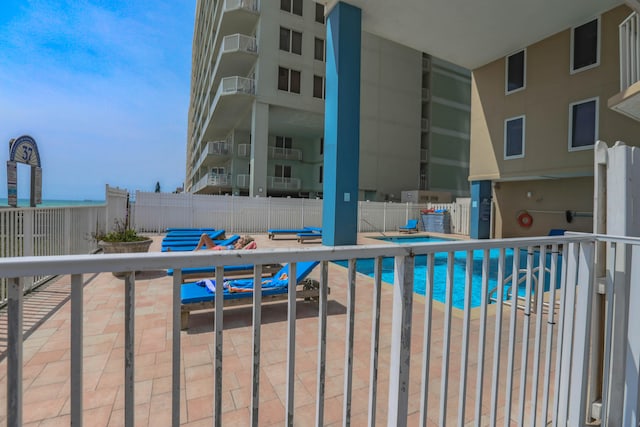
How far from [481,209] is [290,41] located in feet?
51.5

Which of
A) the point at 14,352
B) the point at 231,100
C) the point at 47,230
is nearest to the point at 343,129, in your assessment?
the point at 47,230

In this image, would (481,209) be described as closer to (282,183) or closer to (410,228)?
(410,228)

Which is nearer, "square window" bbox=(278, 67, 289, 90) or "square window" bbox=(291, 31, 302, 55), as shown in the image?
"square window" bbox=(278, 67, 289, 90)

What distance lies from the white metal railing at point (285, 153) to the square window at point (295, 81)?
6.77 metres

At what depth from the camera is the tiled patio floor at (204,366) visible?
229 cm

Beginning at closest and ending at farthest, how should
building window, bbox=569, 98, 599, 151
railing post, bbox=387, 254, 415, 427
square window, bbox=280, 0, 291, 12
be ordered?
railing post, bbox=387, 254, 415, 427 → building window, bbox=569, 98, 599, 151 → square window, bbox=280, 0, 291, 12

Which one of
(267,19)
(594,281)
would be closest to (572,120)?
(594,281)

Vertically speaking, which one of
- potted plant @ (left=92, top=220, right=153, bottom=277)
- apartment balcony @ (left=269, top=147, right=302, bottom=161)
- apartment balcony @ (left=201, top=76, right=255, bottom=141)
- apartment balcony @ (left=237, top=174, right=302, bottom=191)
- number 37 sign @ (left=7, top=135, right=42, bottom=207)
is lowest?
potted plant @ (left=92, top=220, right=153, bottom=277)

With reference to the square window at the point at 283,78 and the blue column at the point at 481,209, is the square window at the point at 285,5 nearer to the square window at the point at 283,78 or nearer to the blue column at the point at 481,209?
the square window at the point at 283,78

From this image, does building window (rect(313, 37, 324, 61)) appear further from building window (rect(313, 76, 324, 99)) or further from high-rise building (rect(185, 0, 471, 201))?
building window (rect(313, 76, 324, 99))

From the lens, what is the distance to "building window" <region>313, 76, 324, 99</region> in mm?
21281

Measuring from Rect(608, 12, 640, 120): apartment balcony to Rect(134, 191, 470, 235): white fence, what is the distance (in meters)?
10.7

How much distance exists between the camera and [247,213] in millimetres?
15820

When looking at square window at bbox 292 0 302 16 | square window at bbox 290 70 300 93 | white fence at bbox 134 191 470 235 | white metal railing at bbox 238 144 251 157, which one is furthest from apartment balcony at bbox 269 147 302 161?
white fence at bbox 134 191 470 235
